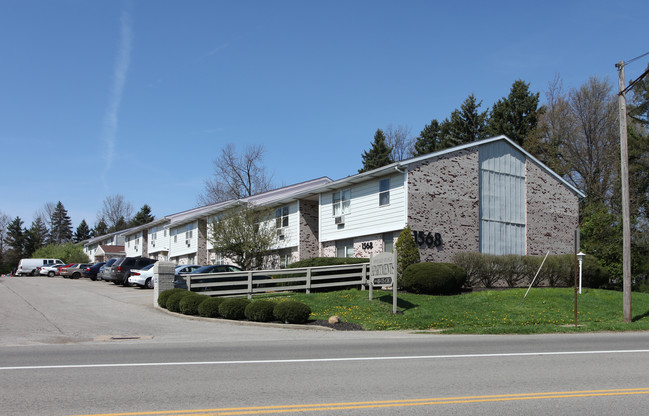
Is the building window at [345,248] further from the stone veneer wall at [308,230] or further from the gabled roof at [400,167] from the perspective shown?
the stone veneer wall at [308,230]

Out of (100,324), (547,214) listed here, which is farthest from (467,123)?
(100,324)

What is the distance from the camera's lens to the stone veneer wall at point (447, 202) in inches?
1089

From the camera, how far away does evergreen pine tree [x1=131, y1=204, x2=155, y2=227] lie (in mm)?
109125

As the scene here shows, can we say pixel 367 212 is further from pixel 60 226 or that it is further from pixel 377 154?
pixel 60 226

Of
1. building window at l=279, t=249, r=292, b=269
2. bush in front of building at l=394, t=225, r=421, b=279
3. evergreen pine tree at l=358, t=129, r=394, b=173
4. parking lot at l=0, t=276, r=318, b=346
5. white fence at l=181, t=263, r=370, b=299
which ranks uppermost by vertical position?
evergreen pine tree at l=358, t=129, r=394, b=173

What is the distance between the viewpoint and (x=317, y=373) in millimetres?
8953

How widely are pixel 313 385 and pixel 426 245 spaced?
20.2m

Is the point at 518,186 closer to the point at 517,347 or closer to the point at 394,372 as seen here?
the point at 517,347

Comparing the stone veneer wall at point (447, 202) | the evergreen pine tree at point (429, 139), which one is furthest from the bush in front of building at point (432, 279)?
the evergreen pine tree at point (429, 139)

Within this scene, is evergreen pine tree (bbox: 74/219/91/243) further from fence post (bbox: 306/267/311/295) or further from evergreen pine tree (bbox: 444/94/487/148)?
fence post (bbox: 306/267/311/295)

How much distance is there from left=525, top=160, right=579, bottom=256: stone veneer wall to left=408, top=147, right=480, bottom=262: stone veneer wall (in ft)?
14.7

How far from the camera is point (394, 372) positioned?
9.08 m

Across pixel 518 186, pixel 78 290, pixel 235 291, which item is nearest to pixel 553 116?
pixel 518 186

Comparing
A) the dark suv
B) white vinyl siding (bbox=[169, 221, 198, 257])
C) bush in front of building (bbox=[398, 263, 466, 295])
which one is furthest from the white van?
bush in front of building (bbox=[398, 263, 466, 295])
